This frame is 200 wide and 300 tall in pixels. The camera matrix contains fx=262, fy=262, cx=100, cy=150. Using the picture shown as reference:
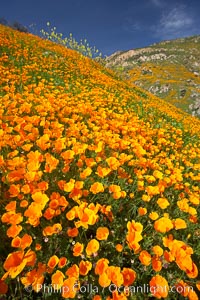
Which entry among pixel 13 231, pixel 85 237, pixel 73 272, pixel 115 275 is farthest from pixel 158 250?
pixel 13 231

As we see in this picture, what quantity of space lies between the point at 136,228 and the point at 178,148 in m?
5.18

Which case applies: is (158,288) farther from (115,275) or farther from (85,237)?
(85,237)

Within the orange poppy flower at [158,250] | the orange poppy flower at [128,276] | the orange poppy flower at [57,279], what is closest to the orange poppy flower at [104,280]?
the orange poppy flower at [128,276]

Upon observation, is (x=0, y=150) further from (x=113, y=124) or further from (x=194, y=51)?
(x=194, y=51)

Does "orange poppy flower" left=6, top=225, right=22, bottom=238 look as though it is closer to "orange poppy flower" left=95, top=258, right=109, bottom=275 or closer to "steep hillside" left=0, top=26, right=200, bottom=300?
"steep hillside" left=0, top=26, right=200, bottom=300

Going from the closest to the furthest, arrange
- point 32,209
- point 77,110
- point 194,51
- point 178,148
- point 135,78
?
1. point 32,209
2. point 77,110
3. point 178,148
4. point 135,78
5. point 194,51

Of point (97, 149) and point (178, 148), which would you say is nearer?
point (97, 149)

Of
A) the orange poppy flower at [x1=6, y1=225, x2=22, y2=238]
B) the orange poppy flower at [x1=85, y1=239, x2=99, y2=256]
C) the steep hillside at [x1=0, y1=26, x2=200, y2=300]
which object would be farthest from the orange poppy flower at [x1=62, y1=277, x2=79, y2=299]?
the orange poppy flower at [x1=6, y1=225, x2=22, y2=238]

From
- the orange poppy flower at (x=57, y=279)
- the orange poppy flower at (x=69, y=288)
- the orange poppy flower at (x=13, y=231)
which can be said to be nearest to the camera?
the orange poppy flower at (x=69, y=288)

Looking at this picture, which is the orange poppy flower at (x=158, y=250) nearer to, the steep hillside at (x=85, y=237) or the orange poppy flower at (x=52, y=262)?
the steep hillside at (x=85, y=237)

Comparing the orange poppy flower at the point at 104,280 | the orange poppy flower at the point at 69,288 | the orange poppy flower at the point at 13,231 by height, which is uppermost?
the orange poppy flower at the point at 13,231

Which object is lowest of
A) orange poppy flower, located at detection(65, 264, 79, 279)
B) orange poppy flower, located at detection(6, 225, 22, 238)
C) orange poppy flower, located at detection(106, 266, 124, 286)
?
orange poppy flower, located at detection(65, 264, 79, 279)

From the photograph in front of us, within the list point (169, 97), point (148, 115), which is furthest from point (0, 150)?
point (169, 97)

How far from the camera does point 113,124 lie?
5.87 m
